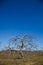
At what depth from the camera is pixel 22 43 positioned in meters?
30.0

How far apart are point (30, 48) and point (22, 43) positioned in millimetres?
1681

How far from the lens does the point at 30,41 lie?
3039 centimetres

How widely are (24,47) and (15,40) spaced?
6.55 ft

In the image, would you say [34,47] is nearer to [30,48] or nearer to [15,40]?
[30,48]

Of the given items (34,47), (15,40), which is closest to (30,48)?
(34,47)

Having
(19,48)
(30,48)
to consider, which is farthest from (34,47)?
(19,48)

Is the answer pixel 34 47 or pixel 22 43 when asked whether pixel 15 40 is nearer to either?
pixel 22 43

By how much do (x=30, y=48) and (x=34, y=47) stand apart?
756 mm

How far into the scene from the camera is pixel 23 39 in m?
30.1

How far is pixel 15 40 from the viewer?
30031mm

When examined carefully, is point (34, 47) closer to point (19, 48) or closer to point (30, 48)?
point (30, 48)

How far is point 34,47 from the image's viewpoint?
30344 millimetres

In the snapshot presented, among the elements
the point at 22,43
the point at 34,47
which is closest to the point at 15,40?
the point at 22,43

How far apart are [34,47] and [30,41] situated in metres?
1.28
